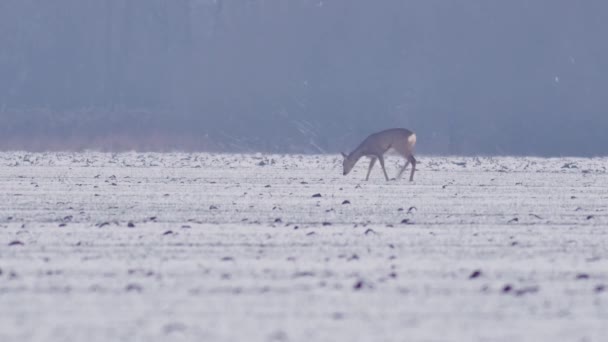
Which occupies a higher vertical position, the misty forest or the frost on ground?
the misty forest

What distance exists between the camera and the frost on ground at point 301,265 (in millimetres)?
9281

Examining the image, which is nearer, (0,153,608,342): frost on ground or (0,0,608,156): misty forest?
(0,153,608,342): frost on ground

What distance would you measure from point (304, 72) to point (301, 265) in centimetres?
6405

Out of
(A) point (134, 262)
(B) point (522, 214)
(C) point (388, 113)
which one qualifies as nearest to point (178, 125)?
(C) point (388, 113)

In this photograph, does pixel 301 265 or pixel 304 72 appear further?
pixel 304 72

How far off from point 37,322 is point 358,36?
6944cm

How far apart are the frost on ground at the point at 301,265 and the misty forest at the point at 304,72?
4598cm

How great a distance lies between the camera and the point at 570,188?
28.1 m

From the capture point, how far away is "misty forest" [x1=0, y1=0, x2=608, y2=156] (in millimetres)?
71375

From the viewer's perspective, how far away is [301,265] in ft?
41.7

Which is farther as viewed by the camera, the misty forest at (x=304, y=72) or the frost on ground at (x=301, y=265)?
the misty forest at (x=304, y=72)

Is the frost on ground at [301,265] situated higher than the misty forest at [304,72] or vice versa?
the misty forest at [304,72]

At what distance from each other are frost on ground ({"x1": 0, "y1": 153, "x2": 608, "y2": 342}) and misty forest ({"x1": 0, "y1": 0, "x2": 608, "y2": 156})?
46.0 metres

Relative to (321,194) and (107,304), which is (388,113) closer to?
(321,194)
